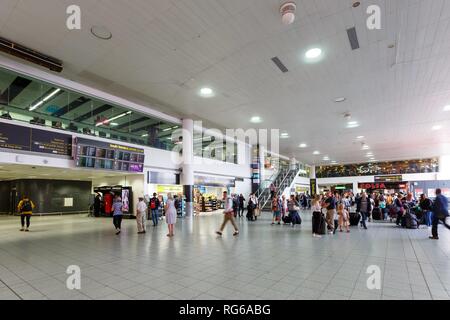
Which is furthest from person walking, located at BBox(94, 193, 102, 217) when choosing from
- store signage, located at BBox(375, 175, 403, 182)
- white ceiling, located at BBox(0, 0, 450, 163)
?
store signage, located at BBox(375, 175, 403, 182)

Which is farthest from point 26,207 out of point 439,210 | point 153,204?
point 439,210

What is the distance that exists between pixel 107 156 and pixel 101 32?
585 cm

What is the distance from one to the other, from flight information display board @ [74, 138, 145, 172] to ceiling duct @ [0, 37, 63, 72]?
2.94 meters

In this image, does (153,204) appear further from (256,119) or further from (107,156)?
(256,119)

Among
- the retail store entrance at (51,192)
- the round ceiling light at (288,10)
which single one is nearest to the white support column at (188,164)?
the retail store entrance at (51,192)

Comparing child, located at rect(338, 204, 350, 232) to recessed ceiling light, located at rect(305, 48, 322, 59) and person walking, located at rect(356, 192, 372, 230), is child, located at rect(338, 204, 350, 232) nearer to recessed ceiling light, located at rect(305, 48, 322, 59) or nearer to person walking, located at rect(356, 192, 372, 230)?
person walking, located at rect(356, 192, 372, 230)

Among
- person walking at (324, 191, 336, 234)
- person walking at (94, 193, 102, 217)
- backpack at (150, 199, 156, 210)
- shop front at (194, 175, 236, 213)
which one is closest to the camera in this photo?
person walking at (324, 191, 336, 234)

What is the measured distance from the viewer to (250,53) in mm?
7328

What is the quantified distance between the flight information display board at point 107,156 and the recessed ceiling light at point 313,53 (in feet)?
29.2

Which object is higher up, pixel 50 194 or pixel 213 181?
pixel 213 181

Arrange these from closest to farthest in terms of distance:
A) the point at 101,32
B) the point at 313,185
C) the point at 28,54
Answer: the point at 101,32 → the point at 28,54 → the point at 313,185

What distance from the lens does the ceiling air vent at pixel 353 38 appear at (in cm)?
631

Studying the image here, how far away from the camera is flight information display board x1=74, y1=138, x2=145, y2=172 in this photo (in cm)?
994
